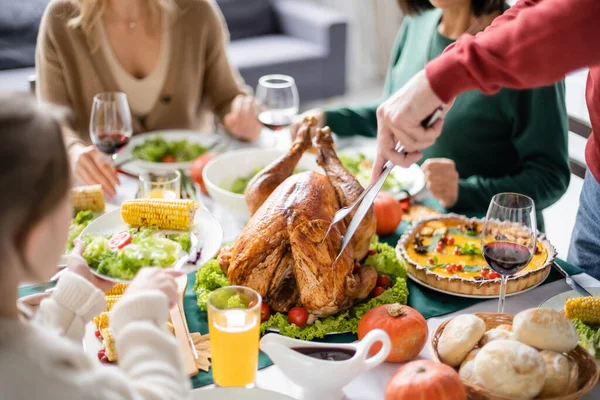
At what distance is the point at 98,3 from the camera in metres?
2.37

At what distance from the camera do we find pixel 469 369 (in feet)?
3.59

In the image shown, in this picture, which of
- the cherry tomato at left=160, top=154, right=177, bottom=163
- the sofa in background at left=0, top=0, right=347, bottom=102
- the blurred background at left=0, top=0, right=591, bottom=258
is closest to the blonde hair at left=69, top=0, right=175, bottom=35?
the cherry tomato at left=160, top=154, right=177, bottom=163

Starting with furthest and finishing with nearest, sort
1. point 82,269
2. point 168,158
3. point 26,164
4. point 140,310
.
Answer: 1. point 168,158
2. point 82,269
3. point 140,310
4. point 26,164

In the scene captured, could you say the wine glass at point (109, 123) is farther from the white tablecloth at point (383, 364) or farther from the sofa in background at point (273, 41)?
the sofa in background at point (273, 41)

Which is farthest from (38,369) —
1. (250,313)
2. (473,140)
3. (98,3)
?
(98,3)

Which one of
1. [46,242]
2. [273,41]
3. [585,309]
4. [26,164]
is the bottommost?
[273,41]

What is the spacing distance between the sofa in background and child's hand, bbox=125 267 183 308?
3641mm

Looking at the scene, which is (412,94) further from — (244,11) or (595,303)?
(244,11)

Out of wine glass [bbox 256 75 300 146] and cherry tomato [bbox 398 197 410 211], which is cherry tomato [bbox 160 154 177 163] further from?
cherry tomato [bbox 398 197 410 211]

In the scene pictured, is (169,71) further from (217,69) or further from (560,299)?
(560,299)

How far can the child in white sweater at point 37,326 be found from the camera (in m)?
0.78

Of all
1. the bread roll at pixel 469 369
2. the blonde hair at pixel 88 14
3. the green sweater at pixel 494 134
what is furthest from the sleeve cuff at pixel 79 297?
the blonde hair at pixel 88 14

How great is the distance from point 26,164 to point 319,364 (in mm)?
561

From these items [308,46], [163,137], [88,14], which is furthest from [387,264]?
[308,46]
